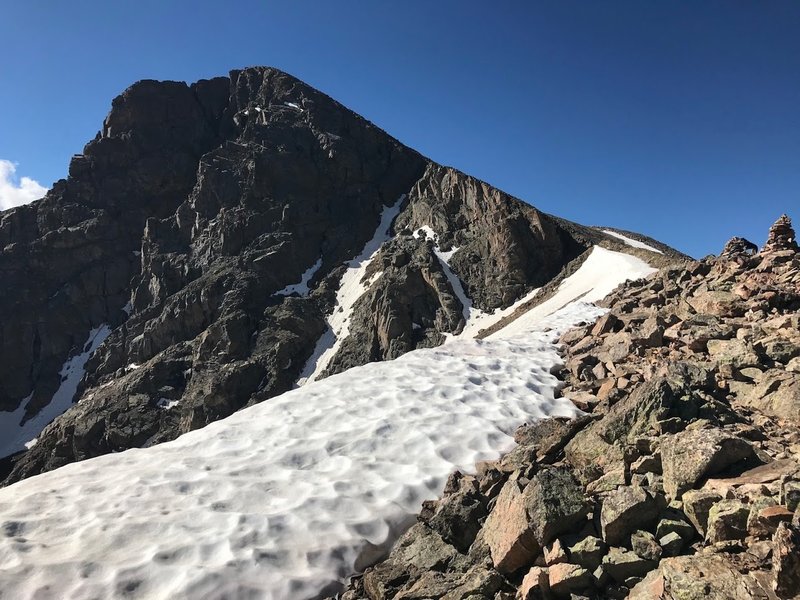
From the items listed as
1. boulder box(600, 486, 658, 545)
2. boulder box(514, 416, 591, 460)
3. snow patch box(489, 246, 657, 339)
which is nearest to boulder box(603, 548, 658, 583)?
boulder box(600, 486, 658, 545)

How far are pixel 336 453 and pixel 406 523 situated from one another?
212 centimetres

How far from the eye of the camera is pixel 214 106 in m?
101

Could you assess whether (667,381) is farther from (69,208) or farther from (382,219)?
(69,208)

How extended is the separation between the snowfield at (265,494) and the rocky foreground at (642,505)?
641 mm

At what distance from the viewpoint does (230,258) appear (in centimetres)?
7819

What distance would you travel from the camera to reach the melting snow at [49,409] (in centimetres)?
7525

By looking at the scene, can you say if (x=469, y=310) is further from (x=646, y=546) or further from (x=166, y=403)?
(x=646, y=546)

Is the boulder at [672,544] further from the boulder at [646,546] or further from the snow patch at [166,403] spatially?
the snow patch at [166,403]

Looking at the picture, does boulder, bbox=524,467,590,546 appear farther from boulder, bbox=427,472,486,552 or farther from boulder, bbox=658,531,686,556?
boulder, bbox=427,472,486,552

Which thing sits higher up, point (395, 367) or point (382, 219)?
point (382, 219)

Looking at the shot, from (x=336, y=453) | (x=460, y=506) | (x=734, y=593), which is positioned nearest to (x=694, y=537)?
(x=734, y=593)

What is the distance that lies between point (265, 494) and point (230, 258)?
7598cm

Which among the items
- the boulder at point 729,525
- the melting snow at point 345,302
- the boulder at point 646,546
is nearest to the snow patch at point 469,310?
the melting snow at point 345,302

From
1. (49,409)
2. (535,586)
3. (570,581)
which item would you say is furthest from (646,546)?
(49,409)
